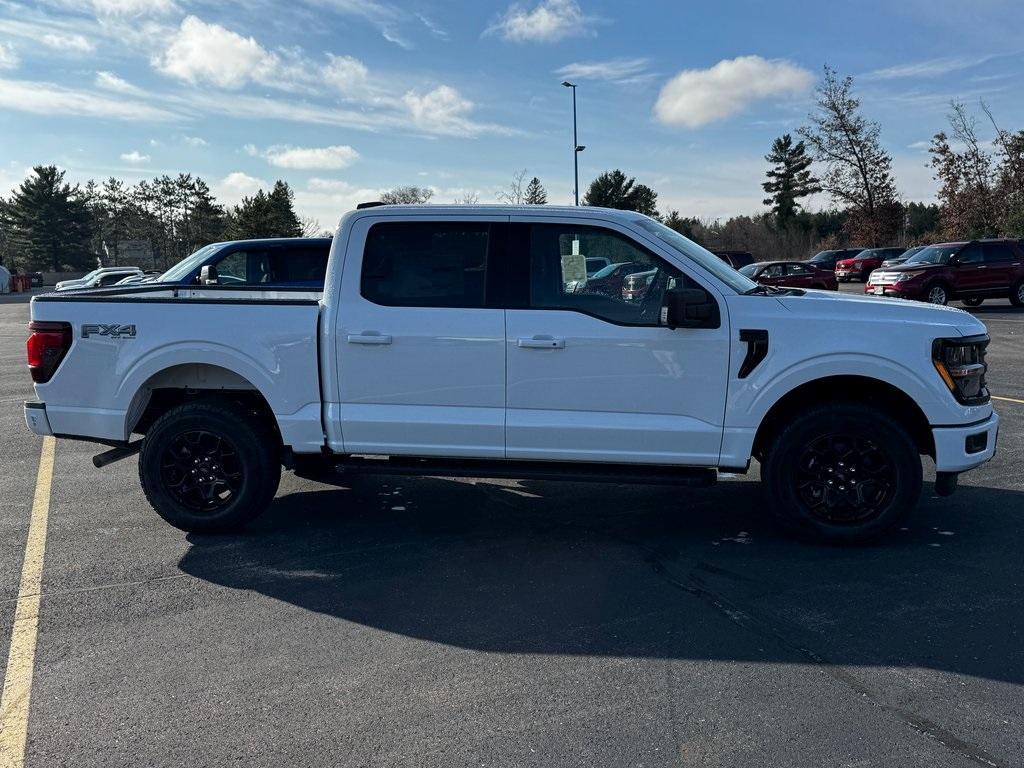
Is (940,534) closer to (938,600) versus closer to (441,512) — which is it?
(938,600)

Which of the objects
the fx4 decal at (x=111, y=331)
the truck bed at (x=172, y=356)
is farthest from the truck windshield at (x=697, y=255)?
the fx4 decal at (x=111, y=331)

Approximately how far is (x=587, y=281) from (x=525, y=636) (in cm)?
215

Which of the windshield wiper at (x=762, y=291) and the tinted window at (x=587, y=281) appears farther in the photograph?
the windshield wiper at (x=762, y=291)

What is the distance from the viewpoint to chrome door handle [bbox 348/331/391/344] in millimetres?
5090

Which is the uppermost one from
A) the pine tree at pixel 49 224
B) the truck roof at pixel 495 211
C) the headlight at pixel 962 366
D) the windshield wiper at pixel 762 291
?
the pine tree at pixel 49 224

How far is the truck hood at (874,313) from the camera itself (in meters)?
4.89

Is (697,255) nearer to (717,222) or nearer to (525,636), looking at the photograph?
(525,636)

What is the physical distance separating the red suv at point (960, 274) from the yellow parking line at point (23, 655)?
2157 centimetres

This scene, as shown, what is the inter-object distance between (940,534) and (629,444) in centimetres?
207

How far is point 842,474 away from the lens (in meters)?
5.04

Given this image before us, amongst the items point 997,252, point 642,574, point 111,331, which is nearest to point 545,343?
point 642,574

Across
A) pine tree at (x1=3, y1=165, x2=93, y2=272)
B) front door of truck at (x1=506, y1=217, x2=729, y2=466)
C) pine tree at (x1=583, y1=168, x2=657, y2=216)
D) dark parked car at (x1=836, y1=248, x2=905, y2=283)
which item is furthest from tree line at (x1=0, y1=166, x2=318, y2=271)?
front door of truck at (x1=506, y1=217, x2=729, y2=466)

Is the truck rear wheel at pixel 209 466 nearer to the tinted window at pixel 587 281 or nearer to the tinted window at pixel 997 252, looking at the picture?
the tinted window at pixel 587 281

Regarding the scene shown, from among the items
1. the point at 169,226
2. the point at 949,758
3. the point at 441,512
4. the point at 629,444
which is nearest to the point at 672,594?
the point at 629,444
